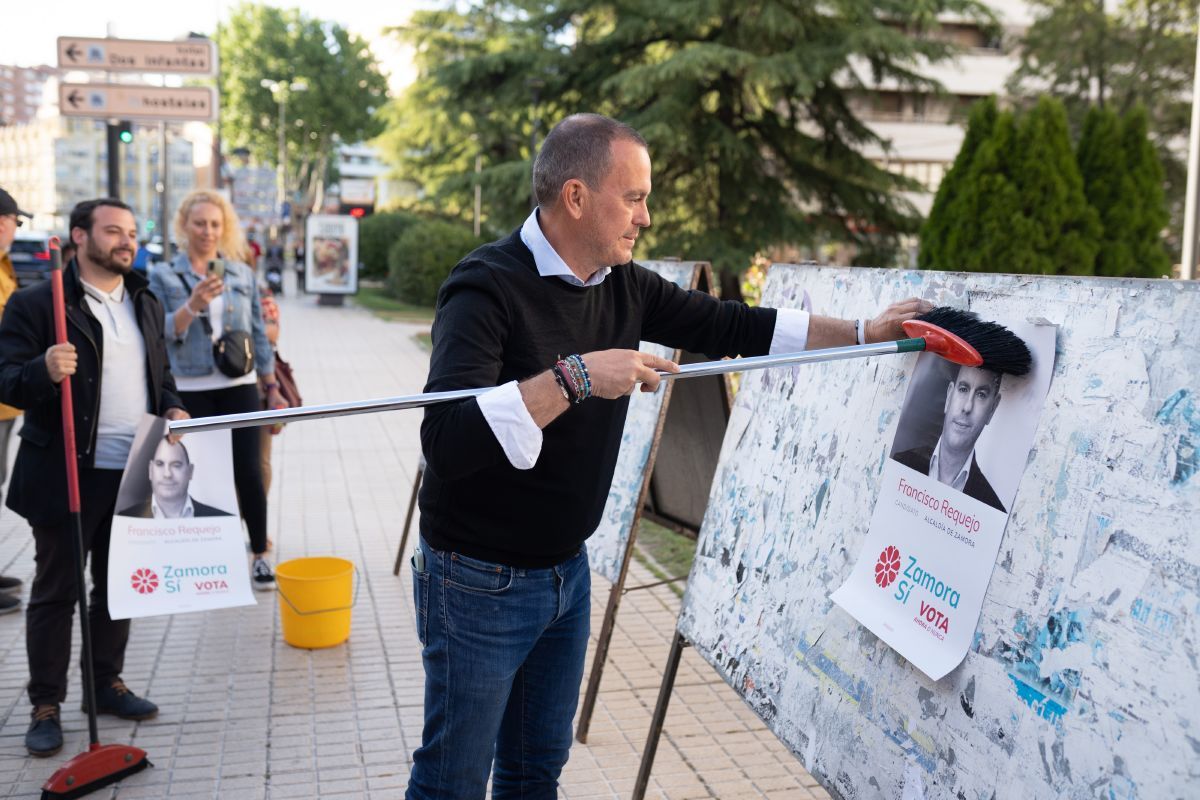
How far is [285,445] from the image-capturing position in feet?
32.2

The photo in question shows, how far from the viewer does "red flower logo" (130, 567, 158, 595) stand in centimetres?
393

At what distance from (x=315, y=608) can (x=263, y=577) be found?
1.09 meters

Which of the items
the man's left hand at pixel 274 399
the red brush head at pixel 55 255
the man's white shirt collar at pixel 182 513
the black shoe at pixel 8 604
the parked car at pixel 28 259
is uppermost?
the red brush head at pixel 55 255

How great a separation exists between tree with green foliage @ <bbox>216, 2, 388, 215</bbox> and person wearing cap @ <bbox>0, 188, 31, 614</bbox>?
196 ft

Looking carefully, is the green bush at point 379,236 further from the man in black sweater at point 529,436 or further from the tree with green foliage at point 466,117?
the man in black sweater at point 529,436

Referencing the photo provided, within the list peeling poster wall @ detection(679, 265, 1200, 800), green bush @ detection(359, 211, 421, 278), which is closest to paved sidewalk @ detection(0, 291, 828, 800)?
peeling poster wall @ detection(679, 265, 1200, 800)

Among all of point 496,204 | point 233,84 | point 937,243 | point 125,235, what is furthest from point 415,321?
point 233,84

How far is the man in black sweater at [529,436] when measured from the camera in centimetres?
208

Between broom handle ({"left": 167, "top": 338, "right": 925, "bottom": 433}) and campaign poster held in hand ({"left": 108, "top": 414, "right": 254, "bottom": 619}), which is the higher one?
broom handle ({"left": 167, "top": 338, "right": 925, "bottom": 433})

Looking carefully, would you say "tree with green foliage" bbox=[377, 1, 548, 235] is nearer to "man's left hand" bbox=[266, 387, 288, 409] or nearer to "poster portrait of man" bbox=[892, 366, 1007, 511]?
"man's left hand" bbox=[266, 387, 288, 409]

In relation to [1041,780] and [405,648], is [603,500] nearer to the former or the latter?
[1041,780]

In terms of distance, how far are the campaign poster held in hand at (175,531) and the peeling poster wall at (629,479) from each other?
1.41 m

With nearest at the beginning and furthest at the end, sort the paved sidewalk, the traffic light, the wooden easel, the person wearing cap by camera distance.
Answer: the paved sidewalk → the wooden easel → the person wearing cap → the traffic light

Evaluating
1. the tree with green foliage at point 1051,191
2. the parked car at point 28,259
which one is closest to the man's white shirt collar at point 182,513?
the tree with green foliage at point 1051,191
